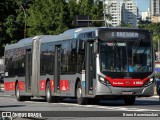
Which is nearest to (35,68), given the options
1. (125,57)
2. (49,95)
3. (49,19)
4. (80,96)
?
(49,95)

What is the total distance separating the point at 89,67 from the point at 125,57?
1.50m

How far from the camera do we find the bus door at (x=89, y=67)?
987 inches

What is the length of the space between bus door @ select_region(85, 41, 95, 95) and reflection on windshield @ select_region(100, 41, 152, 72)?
0.53 meters

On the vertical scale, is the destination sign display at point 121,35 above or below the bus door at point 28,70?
above

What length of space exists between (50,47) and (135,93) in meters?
6.52

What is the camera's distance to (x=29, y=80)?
32.9m

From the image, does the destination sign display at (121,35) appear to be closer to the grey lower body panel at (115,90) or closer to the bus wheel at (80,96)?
the grey lower body panel at (115,90)

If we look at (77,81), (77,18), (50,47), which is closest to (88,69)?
(77,81)

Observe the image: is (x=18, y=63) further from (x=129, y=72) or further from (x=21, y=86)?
(x=129, y=72)

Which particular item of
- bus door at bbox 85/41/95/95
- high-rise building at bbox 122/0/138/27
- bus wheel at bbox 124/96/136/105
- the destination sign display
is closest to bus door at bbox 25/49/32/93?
bus wheel at bbox 124/96/136/105

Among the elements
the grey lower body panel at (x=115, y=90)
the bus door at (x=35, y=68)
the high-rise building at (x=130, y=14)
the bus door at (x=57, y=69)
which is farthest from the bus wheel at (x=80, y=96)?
the high-rise building at (x=130, y=14)

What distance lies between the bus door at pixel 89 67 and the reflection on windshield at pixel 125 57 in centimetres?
53

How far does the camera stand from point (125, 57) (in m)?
24.9

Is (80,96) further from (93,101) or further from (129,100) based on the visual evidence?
(93,101)
